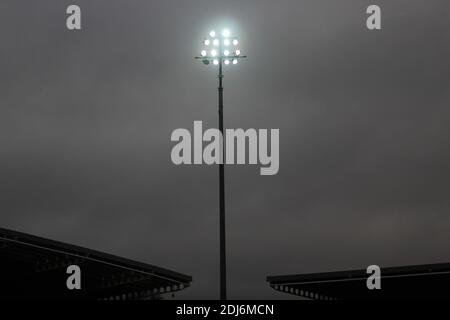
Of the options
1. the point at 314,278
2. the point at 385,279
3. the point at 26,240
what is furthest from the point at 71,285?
the point at 385,279

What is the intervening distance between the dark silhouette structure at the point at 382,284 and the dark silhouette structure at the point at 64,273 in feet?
25.1

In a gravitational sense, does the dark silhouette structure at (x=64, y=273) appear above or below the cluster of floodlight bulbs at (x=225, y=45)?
below

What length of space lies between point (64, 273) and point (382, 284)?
22028mm

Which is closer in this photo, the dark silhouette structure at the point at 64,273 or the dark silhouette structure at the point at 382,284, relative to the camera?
the dark silhouette structure at the point at 64,273

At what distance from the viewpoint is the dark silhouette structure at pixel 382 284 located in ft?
157

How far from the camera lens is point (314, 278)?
52.4 m

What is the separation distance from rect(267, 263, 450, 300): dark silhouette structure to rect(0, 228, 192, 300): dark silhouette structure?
765 cm

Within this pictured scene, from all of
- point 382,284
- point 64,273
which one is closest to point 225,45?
point 382,284

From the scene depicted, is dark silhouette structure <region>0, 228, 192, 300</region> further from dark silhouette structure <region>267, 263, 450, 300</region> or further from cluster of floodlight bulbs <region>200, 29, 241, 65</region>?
cluster of floodlight bulbs <region>200, 29, 241, 65</region>

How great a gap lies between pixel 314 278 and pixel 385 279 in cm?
477

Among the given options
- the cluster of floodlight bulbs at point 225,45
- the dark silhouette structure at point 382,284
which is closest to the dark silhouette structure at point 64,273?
the dark silhouette structure at point 382,284

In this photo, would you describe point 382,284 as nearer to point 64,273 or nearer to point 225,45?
point 64,273

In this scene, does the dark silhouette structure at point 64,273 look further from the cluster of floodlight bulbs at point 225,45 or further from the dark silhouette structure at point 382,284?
the cluster of floodlight bulbs at point 225,45
